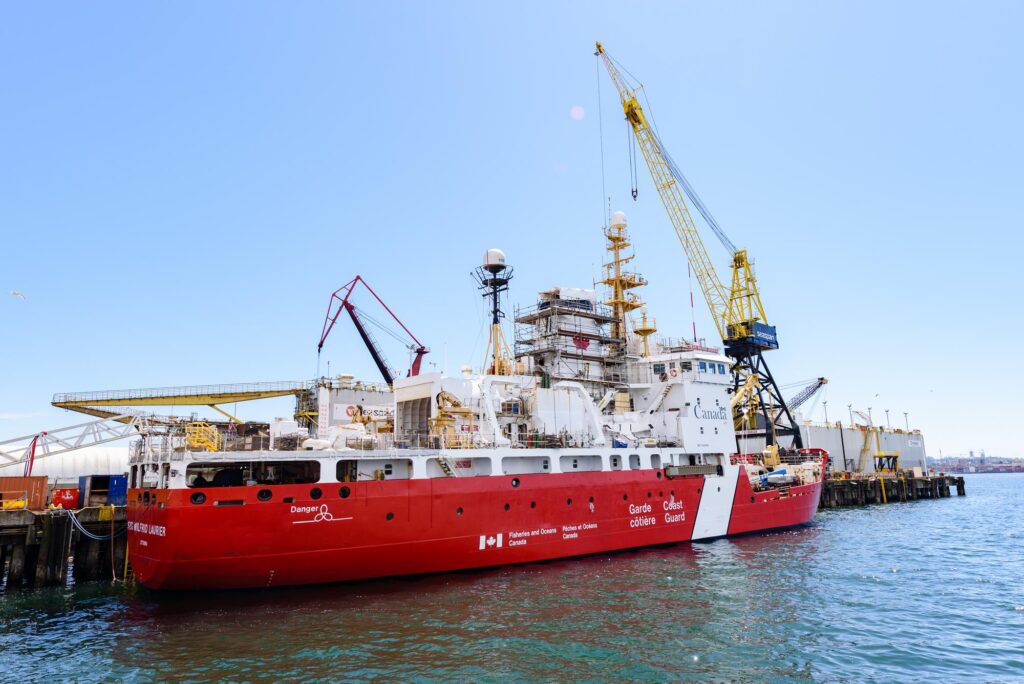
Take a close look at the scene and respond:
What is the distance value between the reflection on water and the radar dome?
1737 cm

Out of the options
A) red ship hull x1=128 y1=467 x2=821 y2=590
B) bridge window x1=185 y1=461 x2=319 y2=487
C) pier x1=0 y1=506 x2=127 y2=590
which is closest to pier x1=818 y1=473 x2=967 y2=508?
red ship hull x1=128 y1=467 x2=821 y2=590

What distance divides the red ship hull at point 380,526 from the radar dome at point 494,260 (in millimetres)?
14352

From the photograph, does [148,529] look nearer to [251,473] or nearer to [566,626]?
[251,473]

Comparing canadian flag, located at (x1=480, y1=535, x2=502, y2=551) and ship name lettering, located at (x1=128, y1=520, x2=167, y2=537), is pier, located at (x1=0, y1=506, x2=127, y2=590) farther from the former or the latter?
canadian flag, located at (x1=480, y1=535, x2=502, y2=551)

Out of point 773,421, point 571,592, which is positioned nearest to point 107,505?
point 571,592

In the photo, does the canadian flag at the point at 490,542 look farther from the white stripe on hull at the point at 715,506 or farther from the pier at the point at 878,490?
the pier at the point at 878,490

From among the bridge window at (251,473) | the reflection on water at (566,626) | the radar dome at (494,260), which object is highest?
the radar dome at (494,260)

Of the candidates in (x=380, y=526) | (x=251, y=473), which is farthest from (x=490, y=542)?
(x=251, y=473)

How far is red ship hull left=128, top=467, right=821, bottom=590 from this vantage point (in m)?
18.8

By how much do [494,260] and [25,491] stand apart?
78.8 feet

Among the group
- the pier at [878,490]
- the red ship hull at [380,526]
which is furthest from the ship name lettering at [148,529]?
the pier at [878,490]

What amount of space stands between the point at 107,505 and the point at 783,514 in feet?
110

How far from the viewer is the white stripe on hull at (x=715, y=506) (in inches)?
1212

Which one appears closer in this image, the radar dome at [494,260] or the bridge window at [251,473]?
the bridge window at [251,473]
